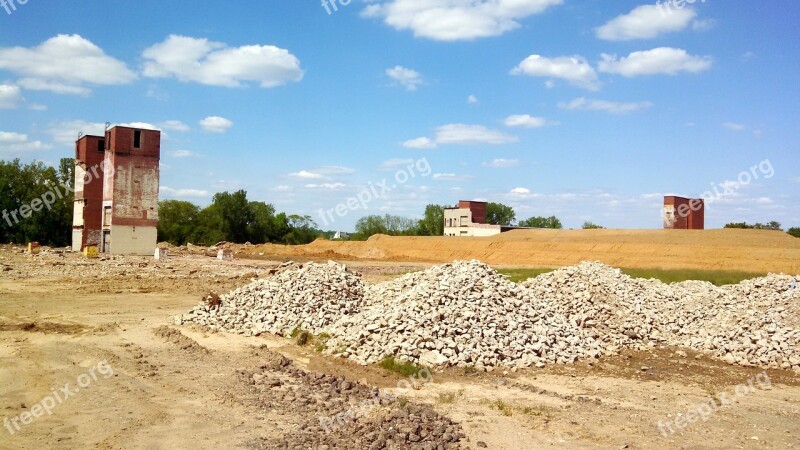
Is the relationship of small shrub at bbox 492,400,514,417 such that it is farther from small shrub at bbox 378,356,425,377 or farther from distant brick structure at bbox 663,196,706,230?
distant brick structure at bbox 663,196,706,230

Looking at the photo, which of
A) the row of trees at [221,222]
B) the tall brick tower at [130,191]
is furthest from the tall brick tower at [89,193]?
the row of trees at [221,222]

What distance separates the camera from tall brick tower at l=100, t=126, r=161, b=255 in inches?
1533

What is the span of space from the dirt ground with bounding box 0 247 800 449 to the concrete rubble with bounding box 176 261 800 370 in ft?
1.73

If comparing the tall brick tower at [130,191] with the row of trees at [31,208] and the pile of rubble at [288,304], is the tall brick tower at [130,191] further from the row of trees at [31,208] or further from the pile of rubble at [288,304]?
the pile of rubble at [288,304]

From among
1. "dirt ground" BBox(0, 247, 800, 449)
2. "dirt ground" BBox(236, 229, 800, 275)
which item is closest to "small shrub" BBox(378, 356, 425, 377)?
"dirt ground" BBox(0, 247, 800, 449)

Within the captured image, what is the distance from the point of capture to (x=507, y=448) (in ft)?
22.2

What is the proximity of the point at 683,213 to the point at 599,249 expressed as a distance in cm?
1533

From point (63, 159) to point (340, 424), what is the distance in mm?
60722

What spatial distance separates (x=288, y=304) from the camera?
545 inches

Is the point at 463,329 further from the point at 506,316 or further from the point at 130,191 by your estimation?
the point at 130,191

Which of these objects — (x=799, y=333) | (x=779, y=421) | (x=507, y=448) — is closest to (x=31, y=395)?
(x=507, y=448)

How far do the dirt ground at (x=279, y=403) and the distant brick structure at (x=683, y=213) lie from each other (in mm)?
42387

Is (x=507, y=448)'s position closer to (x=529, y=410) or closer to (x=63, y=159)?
(x=529, y=410)

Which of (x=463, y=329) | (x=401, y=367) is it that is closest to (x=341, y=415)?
(x=401, y=367)
